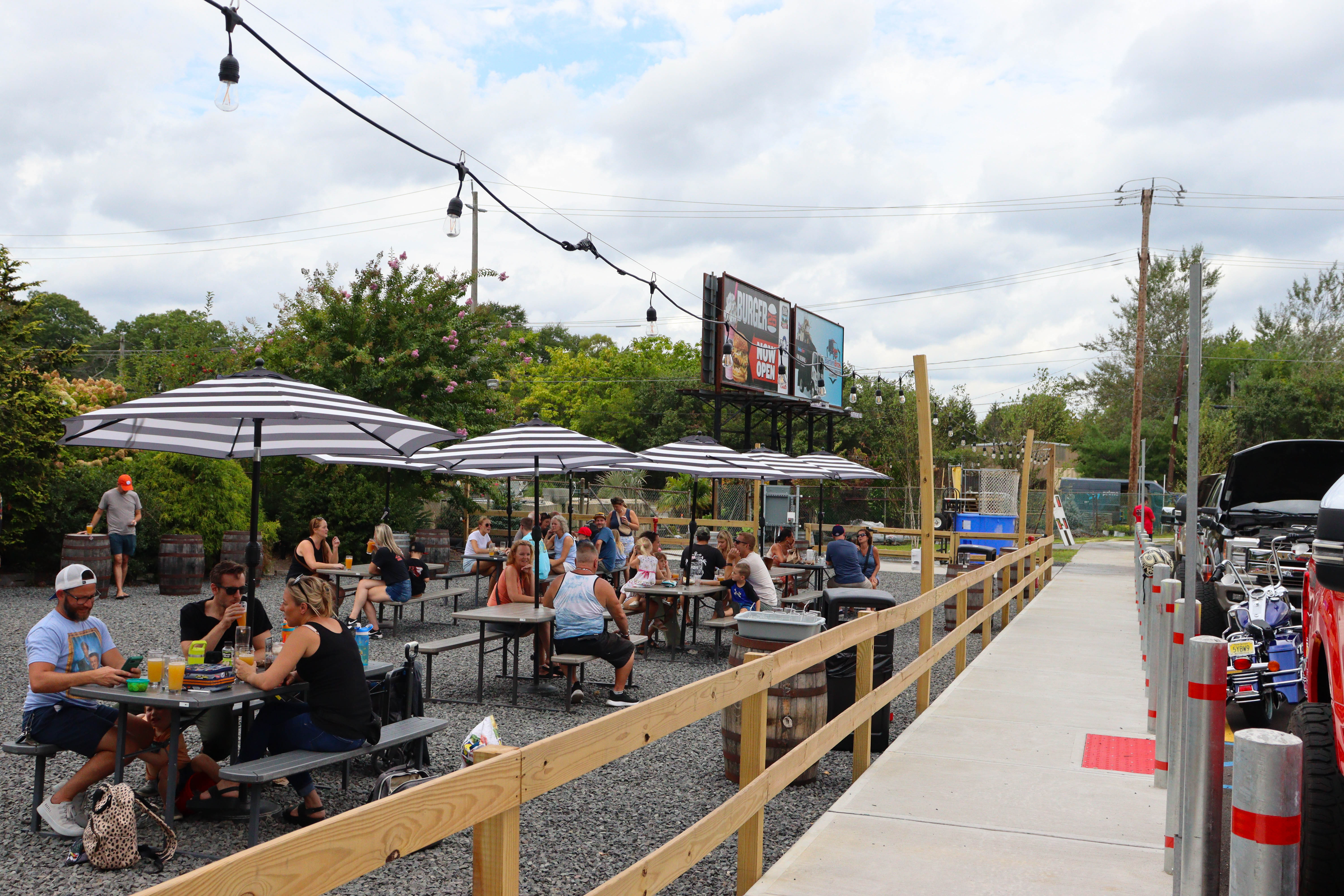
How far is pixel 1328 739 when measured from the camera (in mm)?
3945

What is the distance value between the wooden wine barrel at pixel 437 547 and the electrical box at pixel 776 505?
7269mm

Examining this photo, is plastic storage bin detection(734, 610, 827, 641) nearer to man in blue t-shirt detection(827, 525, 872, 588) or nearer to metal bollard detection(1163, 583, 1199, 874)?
metal bollard detection(1163, 583, 1199, 874)

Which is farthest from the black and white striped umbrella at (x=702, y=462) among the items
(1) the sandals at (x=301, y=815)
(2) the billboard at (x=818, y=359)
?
(2) the billboard at (x=818, y=359)

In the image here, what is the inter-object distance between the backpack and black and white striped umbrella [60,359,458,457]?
231 centimetres

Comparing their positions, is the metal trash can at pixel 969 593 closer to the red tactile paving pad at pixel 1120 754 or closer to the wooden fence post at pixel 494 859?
the red tactile paving pad at pixel 1120 754

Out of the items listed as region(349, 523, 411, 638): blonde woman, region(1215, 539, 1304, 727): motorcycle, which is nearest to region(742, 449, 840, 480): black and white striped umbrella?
region(349, 523, 411, 638): blonde woman

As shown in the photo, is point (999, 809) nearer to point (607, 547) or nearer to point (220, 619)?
point (220, 619)

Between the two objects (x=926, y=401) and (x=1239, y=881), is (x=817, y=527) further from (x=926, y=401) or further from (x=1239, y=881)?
(x=1239, y=881)

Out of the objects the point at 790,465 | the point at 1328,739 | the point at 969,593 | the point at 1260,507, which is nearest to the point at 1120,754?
the point at 1328,739

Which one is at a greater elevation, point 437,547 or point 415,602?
point 437,547

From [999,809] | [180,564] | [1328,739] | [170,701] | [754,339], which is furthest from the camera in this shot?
[754,339]

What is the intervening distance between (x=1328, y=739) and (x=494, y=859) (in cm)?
338

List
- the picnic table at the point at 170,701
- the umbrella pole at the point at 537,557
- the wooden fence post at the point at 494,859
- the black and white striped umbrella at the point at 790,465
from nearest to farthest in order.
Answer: the wooden fence post at the point at 494,859 → the picnic table at the point at 170,701 → the umbrella pole at the point at 537,557 → the black and white striped umbrella at the point at 790,465

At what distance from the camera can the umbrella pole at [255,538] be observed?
247 inches
